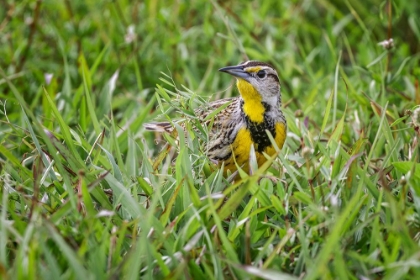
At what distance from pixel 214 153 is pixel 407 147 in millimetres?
814

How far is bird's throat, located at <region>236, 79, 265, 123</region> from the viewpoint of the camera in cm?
296

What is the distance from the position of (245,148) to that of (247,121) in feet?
0.48

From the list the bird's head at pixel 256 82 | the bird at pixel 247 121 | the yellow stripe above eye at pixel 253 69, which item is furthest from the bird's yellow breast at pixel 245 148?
the yellow stripe above eye at pixel 253 69

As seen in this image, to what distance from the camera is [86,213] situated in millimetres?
2221

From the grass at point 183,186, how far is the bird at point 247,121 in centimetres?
11

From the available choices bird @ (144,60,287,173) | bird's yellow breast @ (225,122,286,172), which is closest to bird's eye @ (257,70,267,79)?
bird @ (144,60,287,173)

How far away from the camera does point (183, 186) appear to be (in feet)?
7.51

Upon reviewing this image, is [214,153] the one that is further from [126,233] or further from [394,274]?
[394,274]

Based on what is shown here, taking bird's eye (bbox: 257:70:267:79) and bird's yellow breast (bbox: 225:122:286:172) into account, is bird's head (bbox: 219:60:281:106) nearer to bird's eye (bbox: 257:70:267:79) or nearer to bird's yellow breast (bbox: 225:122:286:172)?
bird's eye (bbox: 257:70:267:79)

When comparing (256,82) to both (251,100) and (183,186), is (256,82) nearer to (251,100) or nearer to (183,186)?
(251,100)

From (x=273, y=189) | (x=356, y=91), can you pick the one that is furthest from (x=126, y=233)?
(x=356, y=91)

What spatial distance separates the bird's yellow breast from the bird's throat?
92mm

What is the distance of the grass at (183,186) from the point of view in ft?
6.27

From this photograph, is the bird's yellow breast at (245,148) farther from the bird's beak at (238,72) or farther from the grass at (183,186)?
the bird's beak at (238,72)
